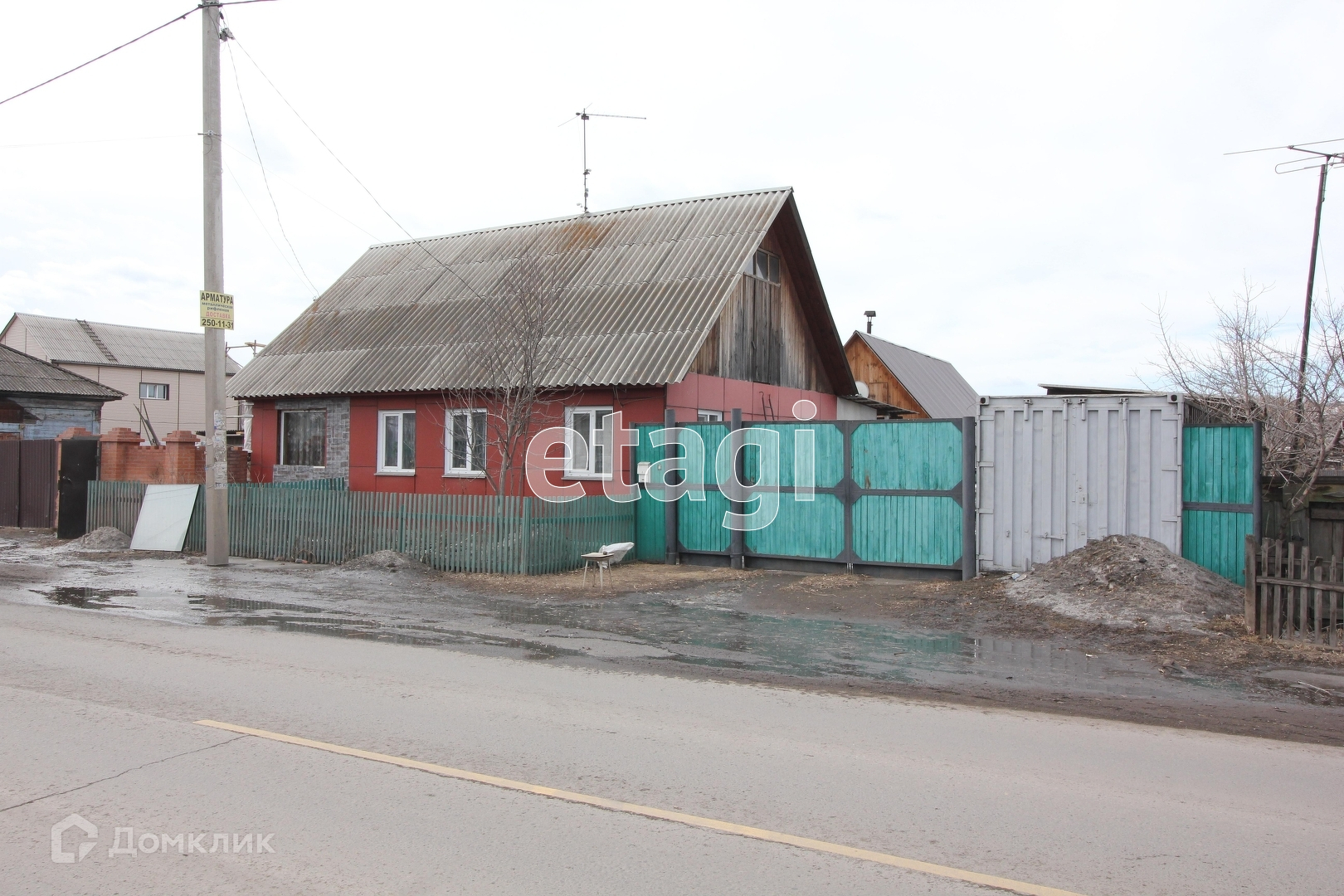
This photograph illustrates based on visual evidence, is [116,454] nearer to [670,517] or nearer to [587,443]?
[587,443]

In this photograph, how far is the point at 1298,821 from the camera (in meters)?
4.89

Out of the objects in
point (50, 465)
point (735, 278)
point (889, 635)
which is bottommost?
point (889, 635)

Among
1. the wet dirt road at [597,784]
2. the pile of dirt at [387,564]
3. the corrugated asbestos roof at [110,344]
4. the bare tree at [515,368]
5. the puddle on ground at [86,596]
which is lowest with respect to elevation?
the puddle on ground at [86,596]

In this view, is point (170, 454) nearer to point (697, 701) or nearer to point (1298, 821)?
point (697, 701)

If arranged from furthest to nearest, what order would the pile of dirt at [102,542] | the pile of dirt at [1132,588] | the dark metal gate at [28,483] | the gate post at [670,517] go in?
the dark metal gate at [28,483] → the pile of dirt at [102,542] → the gate post at [670,517] → the pile of dirt at [1132,588]

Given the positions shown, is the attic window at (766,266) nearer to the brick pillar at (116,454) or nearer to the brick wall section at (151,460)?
the brick wall section at (151,460)

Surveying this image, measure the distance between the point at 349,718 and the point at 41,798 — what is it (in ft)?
6.19

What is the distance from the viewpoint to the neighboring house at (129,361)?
5088cm

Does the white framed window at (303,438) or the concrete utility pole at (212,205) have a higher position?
the concrete utility pole at (212,205)

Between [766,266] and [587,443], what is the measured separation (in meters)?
6.13

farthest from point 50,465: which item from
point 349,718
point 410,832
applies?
point 410,832

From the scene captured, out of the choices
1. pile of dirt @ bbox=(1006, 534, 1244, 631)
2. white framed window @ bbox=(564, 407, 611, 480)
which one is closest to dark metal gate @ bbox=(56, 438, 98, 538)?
white framed window @ bbox=(564, 407, 611, 480)

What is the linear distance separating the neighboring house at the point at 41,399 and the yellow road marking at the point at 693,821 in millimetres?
29222

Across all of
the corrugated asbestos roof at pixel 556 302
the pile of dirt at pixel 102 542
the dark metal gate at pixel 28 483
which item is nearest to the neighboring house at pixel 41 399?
the dark metal gate at pixel 28 483
